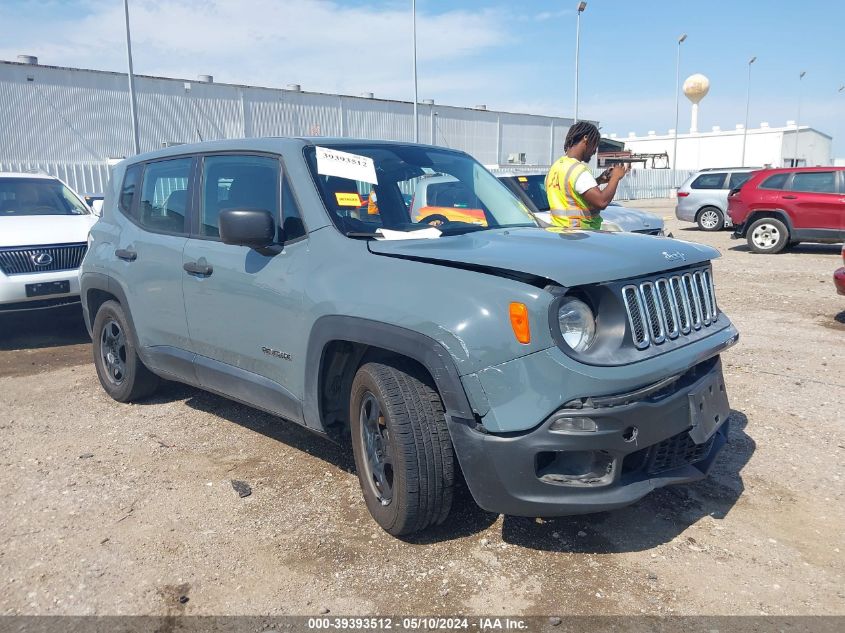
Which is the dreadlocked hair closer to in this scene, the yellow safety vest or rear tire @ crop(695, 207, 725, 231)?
the yellow safety vest

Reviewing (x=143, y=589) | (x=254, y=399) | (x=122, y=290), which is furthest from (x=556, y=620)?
(x=122, y=290)

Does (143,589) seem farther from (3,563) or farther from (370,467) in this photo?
(370,467)

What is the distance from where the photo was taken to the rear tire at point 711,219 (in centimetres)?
1914

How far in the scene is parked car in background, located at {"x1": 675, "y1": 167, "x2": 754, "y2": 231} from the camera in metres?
18.9

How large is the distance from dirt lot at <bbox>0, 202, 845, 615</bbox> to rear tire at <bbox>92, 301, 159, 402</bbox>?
6.6 inches

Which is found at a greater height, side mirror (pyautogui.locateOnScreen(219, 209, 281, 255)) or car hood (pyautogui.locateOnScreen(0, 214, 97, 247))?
side mirror (pyautogui.locateOnScreen(219, 209, 281, 255))

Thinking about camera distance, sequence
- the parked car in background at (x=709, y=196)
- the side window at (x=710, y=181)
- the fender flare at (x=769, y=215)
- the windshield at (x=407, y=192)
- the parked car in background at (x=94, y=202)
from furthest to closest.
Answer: the side window at (x=710, y=181), the parked car in background at (x=709, y=196), the fender flare at (x=769, y=215), the parked car in background at (x=94, y=202), the windshield at (x=407, y=192)

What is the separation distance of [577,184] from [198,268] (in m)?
2.84

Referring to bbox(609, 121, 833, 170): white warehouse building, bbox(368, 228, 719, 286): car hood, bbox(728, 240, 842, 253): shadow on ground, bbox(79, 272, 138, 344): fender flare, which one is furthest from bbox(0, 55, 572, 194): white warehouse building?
bbox(609, 121, 833, 170): white warehouse building

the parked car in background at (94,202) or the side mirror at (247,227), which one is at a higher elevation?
the side mirror at (247,227)

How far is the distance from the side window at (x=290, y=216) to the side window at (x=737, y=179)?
56.8 ft

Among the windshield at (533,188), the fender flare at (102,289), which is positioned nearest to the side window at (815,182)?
the windshield at (533,188)

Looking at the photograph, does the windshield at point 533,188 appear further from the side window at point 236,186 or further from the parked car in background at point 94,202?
the side window at point 236,186

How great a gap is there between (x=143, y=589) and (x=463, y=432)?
1511 mm
